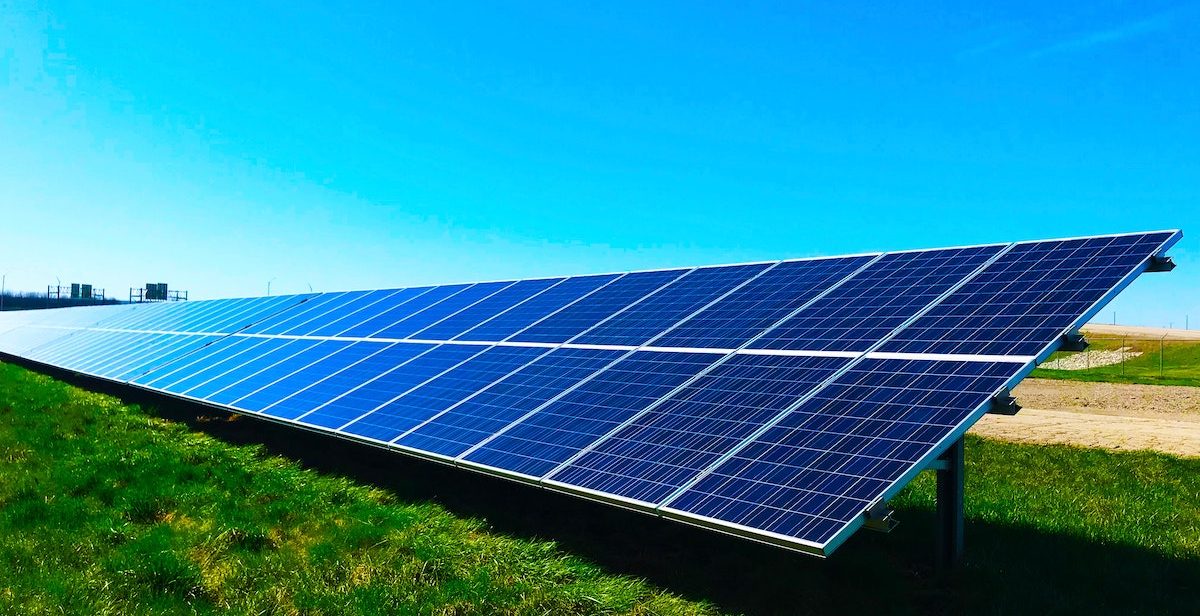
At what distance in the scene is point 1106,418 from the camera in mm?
24062

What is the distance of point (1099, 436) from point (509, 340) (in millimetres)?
15065

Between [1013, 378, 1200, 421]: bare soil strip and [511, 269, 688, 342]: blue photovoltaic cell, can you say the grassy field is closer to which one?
[511, 269, 688, 342]: blue photovoltaic cell

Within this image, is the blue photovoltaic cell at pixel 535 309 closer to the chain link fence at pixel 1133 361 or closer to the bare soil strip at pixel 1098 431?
the bare soil strip at pixel 1098 431

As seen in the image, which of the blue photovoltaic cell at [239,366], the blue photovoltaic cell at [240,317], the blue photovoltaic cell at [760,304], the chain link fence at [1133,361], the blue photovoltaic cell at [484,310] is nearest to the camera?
the blue photovoltaic cell at [760,304]

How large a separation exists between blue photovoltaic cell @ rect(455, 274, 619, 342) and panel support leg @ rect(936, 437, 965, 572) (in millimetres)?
8517

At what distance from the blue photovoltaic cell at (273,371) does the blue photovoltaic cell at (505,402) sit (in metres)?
6.34

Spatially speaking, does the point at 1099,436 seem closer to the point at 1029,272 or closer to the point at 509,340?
the point at 1029,272

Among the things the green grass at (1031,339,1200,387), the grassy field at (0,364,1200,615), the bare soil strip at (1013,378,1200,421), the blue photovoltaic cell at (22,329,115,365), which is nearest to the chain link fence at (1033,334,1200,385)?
the green grass at (1031,339,1200,387)

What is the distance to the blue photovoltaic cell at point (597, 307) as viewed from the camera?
1407cm

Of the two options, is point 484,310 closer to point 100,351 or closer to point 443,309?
point 443,309

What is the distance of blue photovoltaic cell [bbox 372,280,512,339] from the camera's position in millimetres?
17844

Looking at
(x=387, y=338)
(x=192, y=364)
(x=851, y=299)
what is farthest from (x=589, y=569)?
(x=192, y=364)

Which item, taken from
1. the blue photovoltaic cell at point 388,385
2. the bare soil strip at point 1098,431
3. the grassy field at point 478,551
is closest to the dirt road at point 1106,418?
the bare soil strip at point 1098,431

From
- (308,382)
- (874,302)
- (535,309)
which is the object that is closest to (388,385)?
(308,382)
